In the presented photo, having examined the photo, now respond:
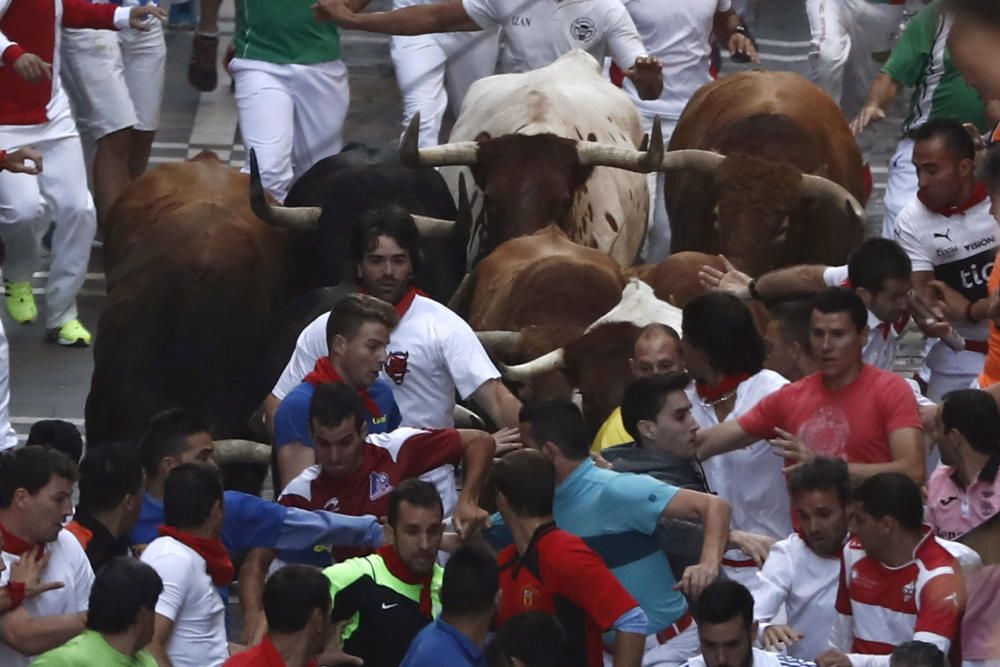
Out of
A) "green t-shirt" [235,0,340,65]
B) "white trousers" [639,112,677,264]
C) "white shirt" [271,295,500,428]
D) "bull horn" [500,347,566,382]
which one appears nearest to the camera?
"white shirt" [271,295,500,428]

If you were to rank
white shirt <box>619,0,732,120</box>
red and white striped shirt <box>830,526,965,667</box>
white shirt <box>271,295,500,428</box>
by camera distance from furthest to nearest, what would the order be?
white shirt <box>619,0,732,120</box> → white shirt <box>271,295,500,428</box> → red and white striped shirt <box>830,526,965,667</box>

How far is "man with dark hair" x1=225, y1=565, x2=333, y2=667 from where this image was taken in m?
5.71

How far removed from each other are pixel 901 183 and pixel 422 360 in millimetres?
3967

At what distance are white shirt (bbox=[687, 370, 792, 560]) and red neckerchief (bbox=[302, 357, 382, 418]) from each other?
43.1 inches

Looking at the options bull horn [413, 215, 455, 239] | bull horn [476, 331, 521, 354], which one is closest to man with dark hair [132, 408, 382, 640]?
bull horn [476, 331, 521, 354]

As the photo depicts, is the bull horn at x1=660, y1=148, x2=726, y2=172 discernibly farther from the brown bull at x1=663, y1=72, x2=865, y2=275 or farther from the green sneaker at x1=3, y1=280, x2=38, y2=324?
the green sneaker at x1=3, y1=280, x2=38, y2=324

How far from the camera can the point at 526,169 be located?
36.0 feet

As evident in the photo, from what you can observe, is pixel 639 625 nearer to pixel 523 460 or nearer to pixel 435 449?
pixel 523 460

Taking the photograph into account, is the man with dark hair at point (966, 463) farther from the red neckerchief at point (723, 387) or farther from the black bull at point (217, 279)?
the black bull at point (217, 279)

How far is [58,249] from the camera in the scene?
11508 millimetres

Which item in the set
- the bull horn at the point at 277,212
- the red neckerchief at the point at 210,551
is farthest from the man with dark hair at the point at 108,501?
the bull horn at the point at 277,212

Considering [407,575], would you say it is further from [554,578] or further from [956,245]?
[956,245]

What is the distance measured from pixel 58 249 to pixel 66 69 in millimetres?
1372

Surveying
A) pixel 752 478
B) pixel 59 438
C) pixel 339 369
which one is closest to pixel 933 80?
pixel 752 478
